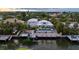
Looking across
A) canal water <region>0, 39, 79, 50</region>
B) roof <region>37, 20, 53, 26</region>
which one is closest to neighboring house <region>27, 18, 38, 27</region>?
roof <region>37, 20, 53, 26</region>

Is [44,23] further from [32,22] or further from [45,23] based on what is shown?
[32,22]

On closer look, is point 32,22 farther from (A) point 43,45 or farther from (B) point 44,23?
(A) point 43,45

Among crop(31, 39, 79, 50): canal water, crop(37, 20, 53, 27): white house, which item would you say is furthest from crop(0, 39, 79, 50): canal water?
crop(37, 20, 53, 27): white house

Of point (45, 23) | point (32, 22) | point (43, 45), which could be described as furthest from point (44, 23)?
point (43, 45)

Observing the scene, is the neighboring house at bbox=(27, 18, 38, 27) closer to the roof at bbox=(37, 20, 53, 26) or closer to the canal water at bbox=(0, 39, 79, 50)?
the roof at bbox=(37, 20, 53, 26)

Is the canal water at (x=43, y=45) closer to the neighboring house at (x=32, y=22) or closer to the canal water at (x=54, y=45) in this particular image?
the canal water at (x=54, y=45)

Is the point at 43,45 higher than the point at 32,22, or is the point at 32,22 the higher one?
the point at 32,22

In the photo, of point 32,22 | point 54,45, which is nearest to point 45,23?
point 32,22

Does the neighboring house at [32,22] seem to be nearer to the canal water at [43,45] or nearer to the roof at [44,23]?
the roof at [44,23]

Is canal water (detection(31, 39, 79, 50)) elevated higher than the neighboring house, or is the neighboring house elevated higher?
the neighboring house

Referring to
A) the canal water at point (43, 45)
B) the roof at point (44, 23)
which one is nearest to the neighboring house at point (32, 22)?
the roof at point (44, 23)

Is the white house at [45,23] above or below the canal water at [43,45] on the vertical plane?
above

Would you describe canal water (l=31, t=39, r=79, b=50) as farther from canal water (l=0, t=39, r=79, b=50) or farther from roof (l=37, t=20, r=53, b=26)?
roof (l=37, t=20, r=53, b=26)
